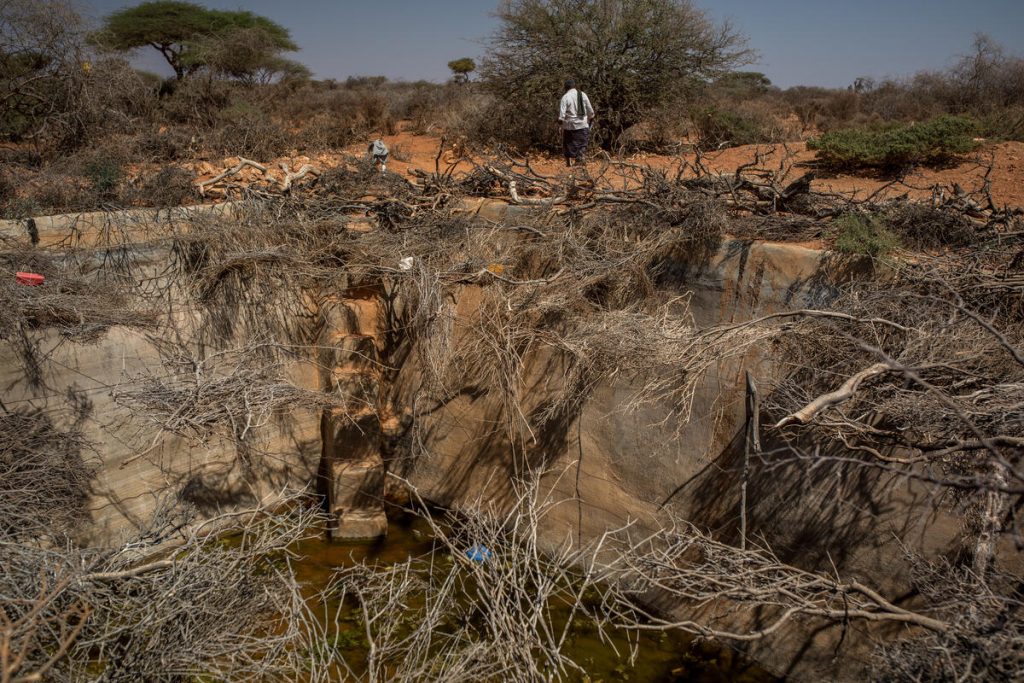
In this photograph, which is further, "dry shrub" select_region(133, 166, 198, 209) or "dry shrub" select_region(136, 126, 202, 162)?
"dry shrub" select_region(136, 126, 202, 162)

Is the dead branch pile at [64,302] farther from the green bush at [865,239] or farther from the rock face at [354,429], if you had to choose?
the green bush at [865,239]

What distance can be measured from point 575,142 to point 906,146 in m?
4.77

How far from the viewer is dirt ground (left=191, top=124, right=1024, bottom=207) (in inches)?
342

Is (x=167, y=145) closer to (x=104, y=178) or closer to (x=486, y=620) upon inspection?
(x=104, y=178)

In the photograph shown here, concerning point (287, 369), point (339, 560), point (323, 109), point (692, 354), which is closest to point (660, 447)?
point (692, 354)

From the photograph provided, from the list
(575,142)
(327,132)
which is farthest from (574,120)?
(327,132)

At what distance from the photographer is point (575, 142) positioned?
1031 cm

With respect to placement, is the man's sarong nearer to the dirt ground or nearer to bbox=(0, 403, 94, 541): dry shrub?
the dirt ground

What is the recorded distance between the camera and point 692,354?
5922 millimetres

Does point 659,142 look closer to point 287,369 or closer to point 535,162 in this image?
point 535,162

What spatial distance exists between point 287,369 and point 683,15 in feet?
34.7

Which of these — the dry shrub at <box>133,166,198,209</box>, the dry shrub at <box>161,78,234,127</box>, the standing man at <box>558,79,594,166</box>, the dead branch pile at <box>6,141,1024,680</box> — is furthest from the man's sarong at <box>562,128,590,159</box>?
the dry shrub at <box>161,78,234,127</box>

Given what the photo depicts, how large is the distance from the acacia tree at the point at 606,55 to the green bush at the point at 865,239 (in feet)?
26.6

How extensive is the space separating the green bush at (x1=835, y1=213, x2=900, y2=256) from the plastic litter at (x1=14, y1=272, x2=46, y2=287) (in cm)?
738
